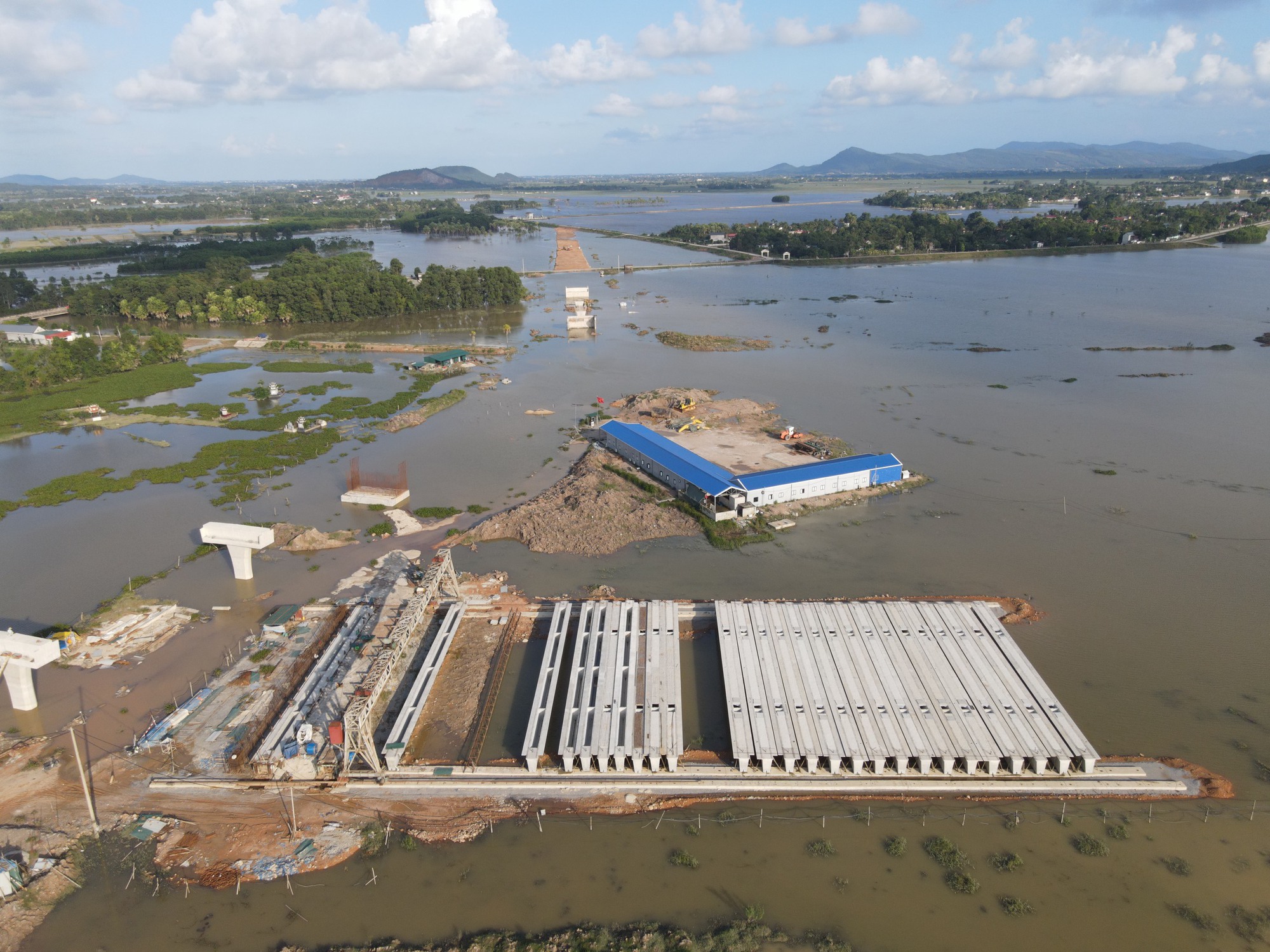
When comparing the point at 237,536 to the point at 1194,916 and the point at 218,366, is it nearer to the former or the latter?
the point at 1194,916

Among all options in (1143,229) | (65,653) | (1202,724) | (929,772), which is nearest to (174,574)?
(65,653)

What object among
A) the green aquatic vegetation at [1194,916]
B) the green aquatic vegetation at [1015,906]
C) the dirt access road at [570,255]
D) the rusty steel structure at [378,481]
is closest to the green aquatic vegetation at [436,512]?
the rusty steel structure at [378,481]

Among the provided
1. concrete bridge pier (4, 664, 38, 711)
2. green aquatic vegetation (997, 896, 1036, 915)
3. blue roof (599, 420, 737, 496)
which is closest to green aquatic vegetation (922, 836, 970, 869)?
green aquatic vegetation (997, 896, 1036, 915)

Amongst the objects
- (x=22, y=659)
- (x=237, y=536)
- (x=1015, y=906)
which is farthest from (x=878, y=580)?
(x=22, y=659)

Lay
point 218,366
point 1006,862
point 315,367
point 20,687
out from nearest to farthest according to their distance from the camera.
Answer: point 1006,862
point 20,687
point 315,367
point 218,366

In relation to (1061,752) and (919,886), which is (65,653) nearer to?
(919,886)

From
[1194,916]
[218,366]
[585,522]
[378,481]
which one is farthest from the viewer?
[218,366]
